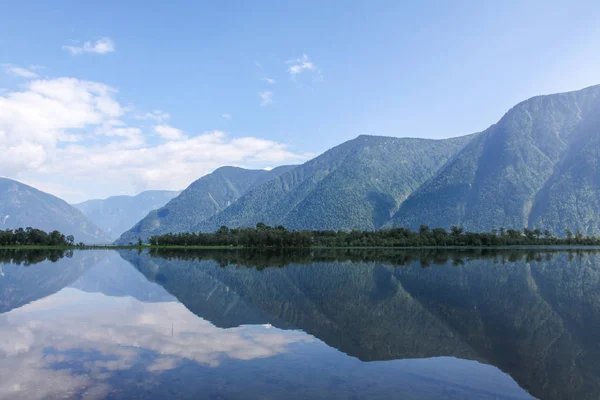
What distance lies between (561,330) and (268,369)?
15630mm

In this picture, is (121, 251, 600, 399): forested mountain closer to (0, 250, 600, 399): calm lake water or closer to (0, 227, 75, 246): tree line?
(0, 250, 600, 399): calm lake water

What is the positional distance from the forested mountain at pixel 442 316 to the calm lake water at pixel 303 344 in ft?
0.34

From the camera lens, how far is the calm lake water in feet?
40.4

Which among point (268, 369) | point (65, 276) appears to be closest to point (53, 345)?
point (268, 369)

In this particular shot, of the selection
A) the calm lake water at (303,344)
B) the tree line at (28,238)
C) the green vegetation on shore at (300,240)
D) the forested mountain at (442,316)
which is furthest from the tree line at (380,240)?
the calm lake water at (303,344)

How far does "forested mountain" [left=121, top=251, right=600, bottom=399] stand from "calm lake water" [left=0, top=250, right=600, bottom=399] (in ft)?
0.34

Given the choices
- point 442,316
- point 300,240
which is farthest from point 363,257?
point 442,316

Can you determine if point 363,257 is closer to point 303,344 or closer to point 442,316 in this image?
point 442,316

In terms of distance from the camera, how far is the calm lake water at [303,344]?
12.3 m

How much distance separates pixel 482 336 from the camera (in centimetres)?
1920

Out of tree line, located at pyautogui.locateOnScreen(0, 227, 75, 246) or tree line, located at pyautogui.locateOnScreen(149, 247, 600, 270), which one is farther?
tree line, located at pyautogui.locateOnScreen(0, 227, 75, 246)

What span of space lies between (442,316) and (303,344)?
1001cm

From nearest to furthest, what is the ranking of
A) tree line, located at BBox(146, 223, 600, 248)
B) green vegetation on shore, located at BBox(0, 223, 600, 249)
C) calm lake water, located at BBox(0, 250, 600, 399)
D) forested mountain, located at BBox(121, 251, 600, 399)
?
calm lake water, located at BBox(0, 250, 600, 399), forested mountain, located at BBox(121, 251, 600, 399), green vegetation on shore, located at BBox(0, 223, 600, 249), tree line, located at BBox(146, 223, 600, 248)

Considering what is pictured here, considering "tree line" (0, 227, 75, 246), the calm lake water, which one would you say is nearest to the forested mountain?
the calm lake water
